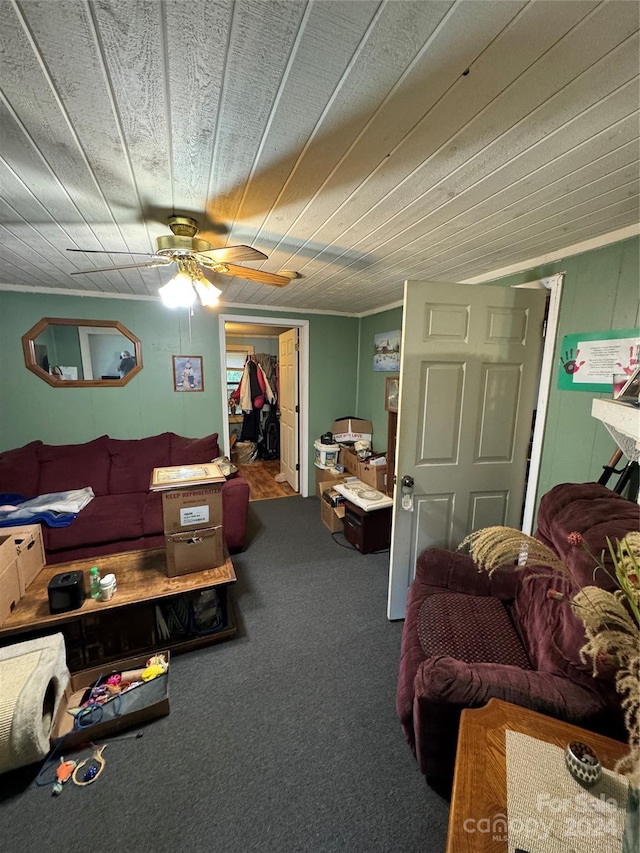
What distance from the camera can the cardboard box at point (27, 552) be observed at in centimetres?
176

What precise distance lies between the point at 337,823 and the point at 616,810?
93 centimetres

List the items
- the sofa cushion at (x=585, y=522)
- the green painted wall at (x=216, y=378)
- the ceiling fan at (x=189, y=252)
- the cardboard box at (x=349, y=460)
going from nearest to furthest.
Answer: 1. the sofa cushion at (x=585, y=522)
2. the ceiling fan at (x=189, y=252)
3. the green painted wall at (x=216, y=378)
4. the cardboard box at (x=349, y=460)

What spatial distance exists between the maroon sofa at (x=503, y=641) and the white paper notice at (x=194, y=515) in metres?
1.24

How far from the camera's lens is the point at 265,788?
1.27 m

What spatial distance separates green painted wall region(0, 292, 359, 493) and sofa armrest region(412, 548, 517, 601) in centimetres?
263

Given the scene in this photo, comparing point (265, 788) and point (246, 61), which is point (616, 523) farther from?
point (246, 61)

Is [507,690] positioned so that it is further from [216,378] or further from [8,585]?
[216,378]

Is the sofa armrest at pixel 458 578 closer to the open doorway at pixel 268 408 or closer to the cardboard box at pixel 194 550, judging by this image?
the cardboard box at pixel 194 550

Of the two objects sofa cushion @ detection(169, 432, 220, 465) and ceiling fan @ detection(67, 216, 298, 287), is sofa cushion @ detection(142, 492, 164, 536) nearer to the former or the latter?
sofa cushion @ detection(169, 432, 220, 465)

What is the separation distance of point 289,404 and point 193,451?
1.61m


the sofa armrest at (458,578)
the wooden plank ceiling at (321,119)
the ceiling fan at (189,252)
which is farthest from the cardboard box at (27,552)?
the sofa armrest at (458,578)

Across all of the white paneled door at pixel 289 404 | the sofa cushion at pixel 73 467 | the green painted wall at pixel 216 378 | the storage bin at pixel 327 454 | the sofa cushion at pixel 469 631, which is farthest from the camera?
the white paneled door at pixel 289 404

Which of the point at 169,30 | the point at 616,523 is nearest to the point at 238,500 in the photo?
the point at 616,523

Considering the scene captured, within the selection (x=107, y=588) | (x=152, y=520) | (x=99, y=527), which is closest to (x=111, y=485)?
(x=99, y=527)
